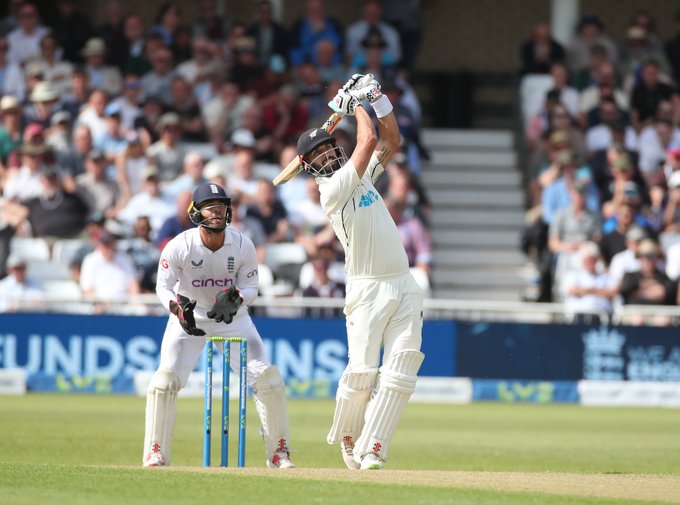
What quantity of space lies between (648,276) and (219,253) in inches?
295

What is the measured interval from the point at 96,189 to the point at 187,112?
1.76m

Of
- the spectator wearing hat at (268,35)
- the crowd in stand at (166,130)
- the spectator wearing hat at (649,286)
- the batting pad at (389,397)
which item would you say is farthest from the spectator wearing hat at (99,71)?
the batting pad at (389,397)

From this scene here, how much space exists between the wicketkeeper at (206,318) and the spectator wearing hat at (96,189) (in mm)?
7498

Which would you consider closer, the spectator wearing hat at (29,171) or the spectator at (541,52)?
the spectator wearing hat at (29,171)

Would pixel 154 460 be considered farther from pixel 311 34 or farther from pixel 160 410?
pixel 311 34

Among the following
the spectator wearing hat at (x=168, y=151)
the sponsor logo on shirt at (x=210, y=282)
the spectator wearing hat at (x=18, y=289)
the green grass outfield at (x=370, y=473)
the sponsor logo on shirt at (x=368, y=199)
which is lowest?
the green grass outfield at (x=370, y=473)

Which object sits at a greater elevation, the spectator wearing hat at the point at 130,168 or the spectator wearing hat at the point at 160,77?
the spectator wearing hat at the point at 160,77

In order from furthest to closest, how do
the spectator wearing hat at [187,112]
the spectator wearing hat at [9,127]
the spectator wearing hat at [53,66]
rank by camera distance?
1. the spectator wearing hat at [53,66]
2. the spectator wearing hat at [187,112]
3. the spectator wearing hat at [9,127]

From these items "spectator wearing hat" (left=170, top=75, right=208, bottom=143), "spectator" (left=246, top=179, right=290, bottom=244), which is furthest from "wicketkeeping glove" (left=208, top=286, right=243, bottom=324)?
"spectator wearing hat" (left=170, top=75, right=208, bottom=143)

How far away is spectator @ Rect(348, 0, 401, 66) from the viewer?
18.1 metres

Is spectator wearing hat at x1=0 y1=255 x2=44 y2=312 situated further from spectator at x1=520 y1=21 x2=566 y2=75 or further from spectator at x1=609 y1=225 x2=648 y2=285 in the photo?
spectator at x1=520 y1=21 x2=566 y2=75

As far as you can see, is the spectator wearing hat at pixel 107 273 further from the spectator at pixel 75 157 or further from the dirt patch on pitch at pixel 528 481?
the dirt patch on pitch at pixel 528 481

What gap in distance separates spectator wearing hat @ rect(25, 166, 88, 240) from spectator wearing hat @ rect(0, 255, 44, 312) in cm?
61

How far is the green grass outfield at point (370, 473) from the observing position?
22.2 feet
